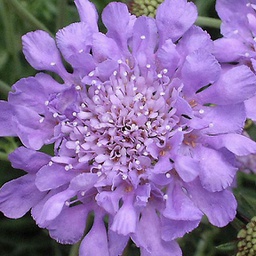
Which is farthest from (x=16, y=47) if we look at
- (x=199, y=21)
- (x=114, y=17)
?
(x=114, y=17)

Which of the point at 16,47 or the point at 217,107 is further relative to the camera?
the point at 16,47

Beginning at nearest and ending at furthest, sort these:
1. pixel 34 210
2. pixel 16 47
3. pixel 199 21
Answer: pixel 34 210 → pixel 199 21 → pixel 16 47

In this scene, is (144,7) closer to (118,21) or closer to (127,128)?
(118,21)

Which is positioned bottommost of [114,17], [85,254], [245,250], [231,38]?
[245,250]

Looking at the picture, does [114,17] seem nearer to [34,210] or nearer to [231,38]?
[231,38]

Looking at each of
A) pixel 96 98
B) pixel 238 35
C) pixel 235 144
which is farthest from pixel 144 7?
pixel 235 144
